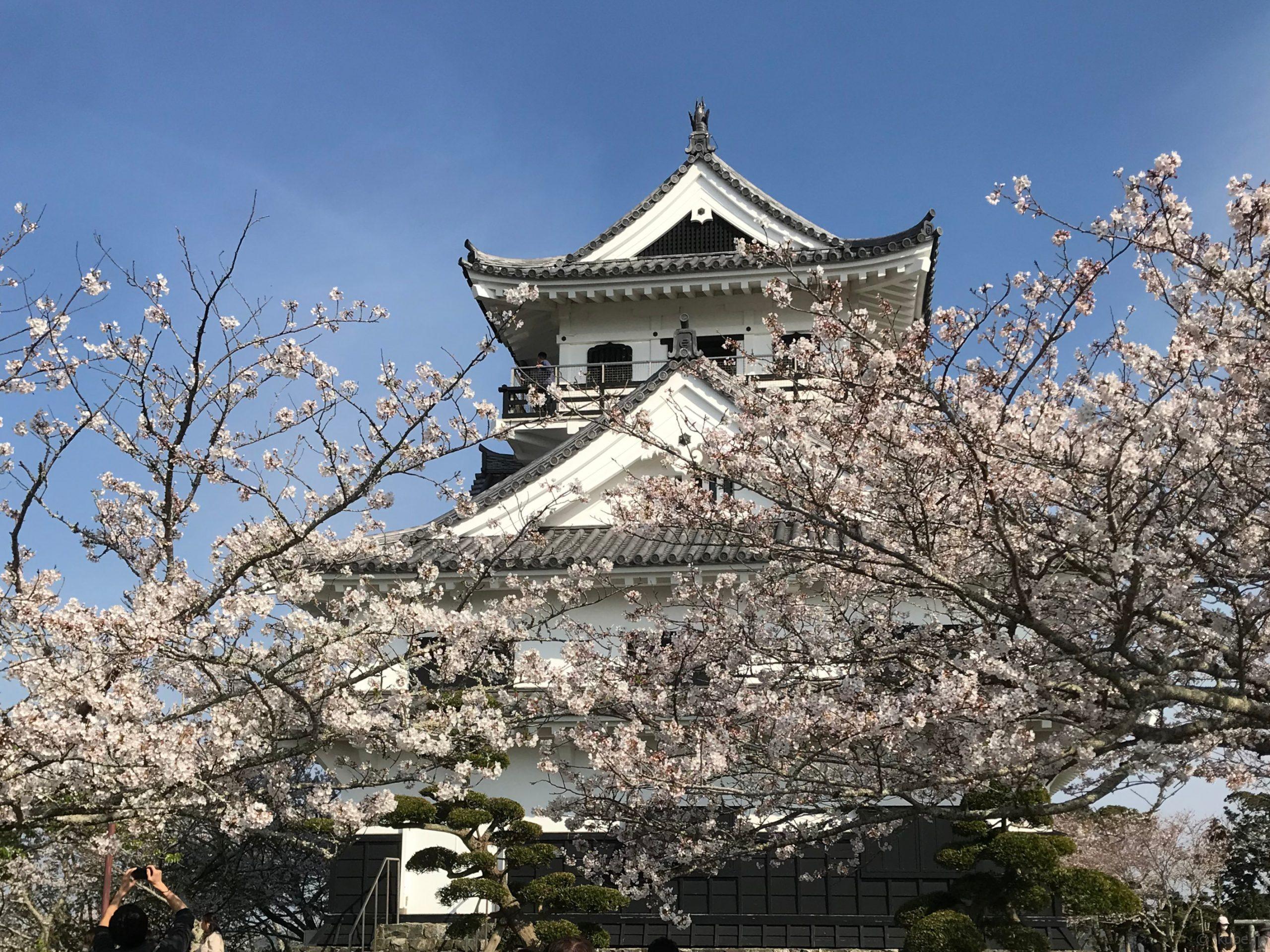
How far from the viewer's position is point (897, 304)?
63.6ft

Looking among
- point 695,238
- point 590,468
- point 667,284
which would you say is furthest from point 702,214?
point 590,468

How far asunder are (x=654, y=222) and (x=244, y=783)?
14.4 metres

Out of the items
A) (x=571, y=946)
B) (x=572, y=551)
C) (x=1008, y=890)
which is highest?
(x=572, y=551)

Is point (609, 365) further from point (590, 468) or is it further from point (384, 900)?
point (384, 900)

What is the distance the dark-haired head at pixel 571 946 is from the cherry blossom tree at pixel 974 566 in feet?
8.54

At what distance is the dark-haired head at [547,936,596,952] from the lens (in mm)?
3752

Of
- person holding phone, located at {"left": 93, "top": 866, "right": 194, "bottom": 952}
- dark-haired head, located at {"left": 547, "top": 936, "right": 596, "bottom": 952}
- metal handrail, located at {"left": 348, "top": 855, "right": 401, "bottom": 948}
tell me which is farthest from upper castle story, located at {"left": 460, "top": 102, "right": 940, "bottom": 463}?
dark-haired head, located at {"left": 547, "top": 936, "right": 596, "bottom": 952}

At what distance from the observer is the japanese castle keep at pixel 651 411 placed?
1183 cm

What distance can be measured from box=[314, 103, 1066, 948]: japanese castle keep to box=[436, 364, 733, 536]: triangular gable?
1.0 inches

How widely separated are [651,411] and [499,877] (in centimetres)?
651

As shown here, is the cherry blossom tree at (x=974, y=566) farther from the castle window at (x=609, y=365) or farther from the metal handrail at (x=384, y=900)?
the castle window at (x=609, y=365)

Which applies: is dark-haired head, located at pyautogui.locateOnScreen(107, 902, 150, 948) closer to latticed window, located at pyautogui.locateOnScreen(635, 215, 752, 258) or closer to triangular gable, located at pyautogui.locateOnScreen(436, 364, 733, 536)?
triangular gable, located at pyautogui.locateOnScreen(436, 364, 733, 536)

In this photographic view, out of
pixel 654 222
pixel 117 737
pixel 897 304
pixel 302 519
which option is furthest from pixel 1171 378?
pixel 654 222

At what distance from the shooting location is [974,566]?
6867mm
